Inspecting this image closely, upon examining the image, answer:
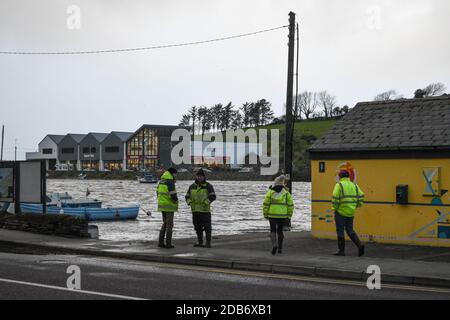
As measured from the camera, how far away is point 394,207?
1767 cm

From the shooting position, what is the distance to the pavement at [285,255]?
498 inches

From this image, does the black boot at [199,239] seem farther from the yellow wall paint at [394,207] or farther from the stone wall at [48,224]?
the stone wall at [48,224]

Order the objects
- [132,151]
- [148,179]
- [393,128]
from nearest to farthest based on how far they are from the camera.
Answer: [393,128]
[148,179]
[132,151]

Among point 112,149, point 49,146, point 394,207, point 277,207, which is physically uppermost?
point 49,146

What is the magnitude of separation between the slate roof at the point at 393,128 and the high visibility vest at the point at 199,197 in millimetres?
3986

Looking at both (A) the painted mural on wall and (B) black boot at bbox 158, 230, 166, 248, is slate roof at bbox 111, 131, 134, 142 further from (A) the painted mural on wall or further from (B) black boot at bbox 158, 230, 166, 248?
(A) the painted mural on wall

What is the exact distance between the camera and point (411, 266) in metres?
13.2

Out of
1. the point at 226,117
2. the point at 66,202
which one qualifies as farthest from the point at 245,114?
the point at 66,202

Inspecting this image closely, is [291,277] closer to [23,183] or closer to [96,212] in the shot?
[23,183]

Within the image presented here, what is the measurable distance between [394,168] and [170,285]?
Answer: 8.64 meters

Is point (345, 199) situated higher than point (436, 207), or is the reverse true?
point (345, 199)

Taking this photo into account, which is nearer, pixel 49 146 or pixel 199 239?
pixel 199 239

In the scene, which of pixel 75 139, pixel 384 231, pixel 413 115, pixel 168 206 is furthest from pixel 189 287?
pixel 75 139

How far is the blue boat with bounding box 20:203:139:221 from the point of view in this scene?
37.6 m
